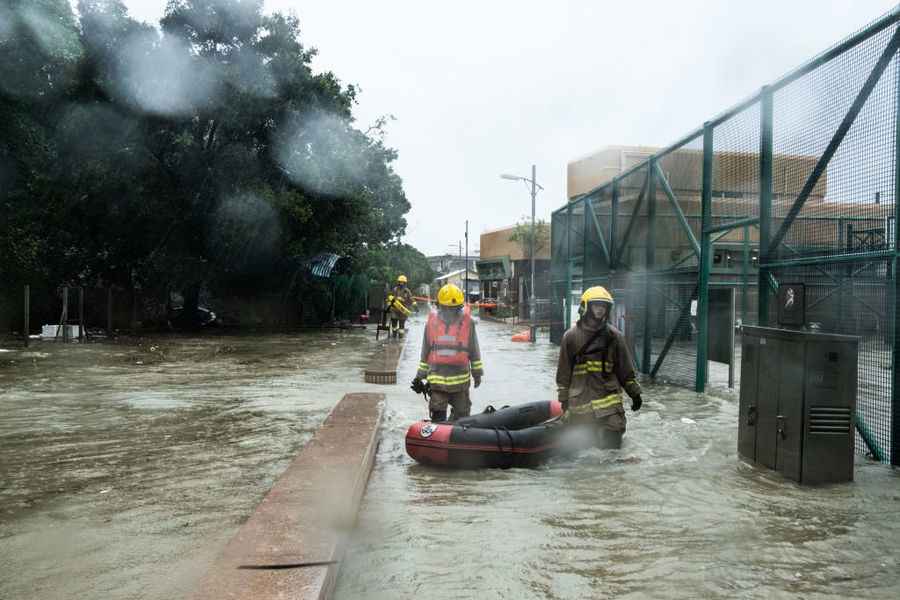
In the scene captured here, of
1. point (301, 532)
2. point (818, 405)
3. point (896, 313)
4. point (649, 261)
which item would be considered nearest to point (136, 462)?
point (301, 532)

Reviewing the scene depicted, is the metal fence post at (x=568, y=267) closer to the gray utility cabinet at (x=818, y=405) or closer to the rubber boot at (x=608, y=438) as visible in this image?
the rubber boot at (x=608, y=438)

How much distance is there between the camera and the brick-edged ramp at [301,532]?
3.47m

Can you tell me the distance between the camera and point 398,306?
2192 centimetres

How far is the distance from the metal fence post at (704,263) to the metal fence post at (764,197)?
208cm

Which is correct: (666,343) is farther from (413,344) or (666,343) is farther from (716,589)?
(413,344)

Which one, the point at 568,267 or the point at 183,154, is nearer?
the point at 568,267

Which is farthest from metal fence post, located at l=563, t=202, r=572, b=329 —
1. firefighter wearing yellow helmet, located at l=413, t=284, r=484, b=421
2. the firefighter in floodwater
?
the firefighter in floodwater

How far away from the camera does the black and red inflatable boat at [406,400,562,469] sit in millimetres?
6355

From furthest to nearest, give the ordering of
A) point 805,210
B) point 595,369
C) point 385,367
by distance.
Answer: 1. point 385,367
2. point 805,210
3. point 595,369

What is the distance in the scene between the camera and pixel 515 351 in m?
20.4

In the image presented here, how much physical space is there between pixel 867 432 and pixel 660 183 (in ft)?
21.9

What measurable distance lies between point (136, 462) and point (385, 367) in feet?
24.4

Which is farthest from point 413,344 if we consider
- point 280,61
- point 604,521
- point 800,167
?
point 604,521

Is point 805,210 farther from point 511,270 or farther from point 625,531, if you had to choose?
point 511,270
